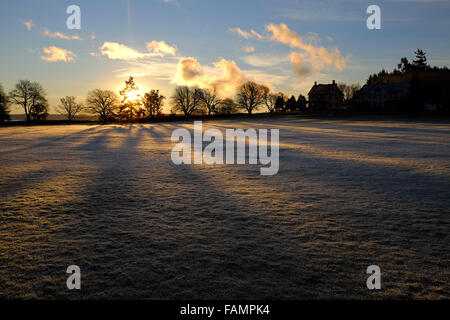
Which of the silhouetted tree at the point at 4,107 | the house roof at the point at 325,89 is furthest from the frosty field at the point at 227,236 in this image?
the house roof at the point at 325,89

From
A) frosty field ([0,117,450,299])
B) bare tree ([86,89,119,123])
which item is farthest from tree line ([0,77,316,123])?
frosty field ([0,117,450,299])

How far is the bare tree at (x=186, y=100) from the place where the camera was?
98.6 meters

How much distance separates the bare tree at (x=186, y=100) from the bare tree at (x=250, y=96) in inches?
720

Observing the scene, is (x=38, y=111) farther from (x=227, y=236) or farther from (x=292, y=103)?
(x=227, y=236)

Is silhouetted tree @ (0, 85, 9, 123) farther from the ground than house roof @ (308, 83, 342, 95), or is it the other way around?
house roof @ (308, 83, 342, 95)

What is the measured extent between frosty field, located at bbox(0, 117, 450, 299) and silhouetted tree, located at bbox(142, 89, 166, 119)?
83.4 m

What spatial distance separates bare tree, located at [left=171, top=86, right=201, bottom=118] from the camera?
323 feet

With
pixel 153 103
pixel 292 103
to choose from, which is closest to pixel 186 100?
pixel 153 103

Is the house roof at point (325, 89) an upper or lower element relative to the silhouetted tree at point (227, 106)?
upper

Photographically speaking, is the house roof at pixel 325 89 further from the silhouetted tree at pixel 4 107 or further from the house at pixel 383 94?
the silhouetted tree at pixel 4 107

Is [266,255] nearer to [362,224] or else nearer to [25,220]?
[362,224]

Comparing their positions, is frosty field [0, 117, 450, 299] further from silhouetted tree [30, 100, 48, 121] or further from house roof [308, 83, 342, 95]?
house roof [308, 83, 342, 95]

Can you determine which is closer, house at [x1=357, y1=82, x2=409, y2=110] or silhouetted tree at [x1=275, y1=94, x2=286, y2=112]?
house at [x1=357, y1=82, x2=409, y2=110]

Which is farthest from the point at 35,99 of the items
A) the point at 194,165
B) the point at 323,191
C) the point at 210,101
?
the point at 323,191
